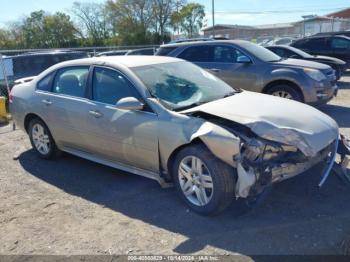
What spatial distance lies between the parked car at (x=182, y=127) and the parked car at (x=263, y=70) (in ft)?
10.9

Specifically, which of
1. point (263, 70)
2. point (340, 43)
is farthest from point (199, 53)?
point (340, 43)

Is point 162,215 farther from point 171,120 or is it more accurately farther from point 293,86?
point 293,86

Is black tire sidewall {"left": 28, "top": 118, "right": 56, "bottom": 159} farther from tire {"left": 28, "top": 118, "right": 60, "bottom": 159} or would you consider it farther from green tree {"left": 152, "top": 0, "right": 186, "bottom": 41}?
green tree {"left": 152, "top": 0, "right": 186, "bottom": 41}

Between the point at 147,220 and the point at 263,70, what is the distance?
206 inches

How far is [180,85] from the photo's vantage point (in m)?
4.36

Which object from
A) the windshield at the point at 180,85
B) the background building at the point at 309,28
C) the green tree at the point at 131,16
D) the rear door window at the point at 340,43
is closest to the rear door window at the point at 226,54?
the windshield at the point at 180,85

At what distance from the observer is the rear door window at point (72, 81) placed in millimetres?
4734

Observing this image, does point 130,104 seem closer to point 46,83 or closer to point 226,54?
point 46,83

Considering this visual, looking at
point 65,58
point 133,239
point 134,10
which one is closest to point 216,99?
point 133,239

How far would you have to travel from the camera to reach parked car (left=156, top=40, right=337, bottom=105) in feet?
24.6

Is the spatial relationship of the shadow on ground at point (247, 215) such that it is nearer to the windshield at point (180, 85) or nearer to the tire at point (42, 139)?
the tire at point (42, 139)

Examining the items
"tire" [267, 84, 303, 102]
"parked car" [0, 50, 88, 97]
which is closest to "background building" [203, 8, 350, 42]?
"parked car" [0, 50, 88, 97]

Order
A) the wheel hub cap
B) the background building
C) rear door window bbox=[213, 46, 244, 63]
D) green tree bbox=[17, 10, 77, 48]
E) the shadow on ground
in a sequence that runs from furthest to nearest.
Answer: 1. green tree bbox=[17, 10, 77, 48]
2. the background building
3. rear door window bbox=[213, 46, 244, 63]
4. the wheel hub cap
5. the shadow on ground

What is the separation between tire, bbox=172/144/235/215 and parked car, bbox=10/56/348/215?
10 millimetres
